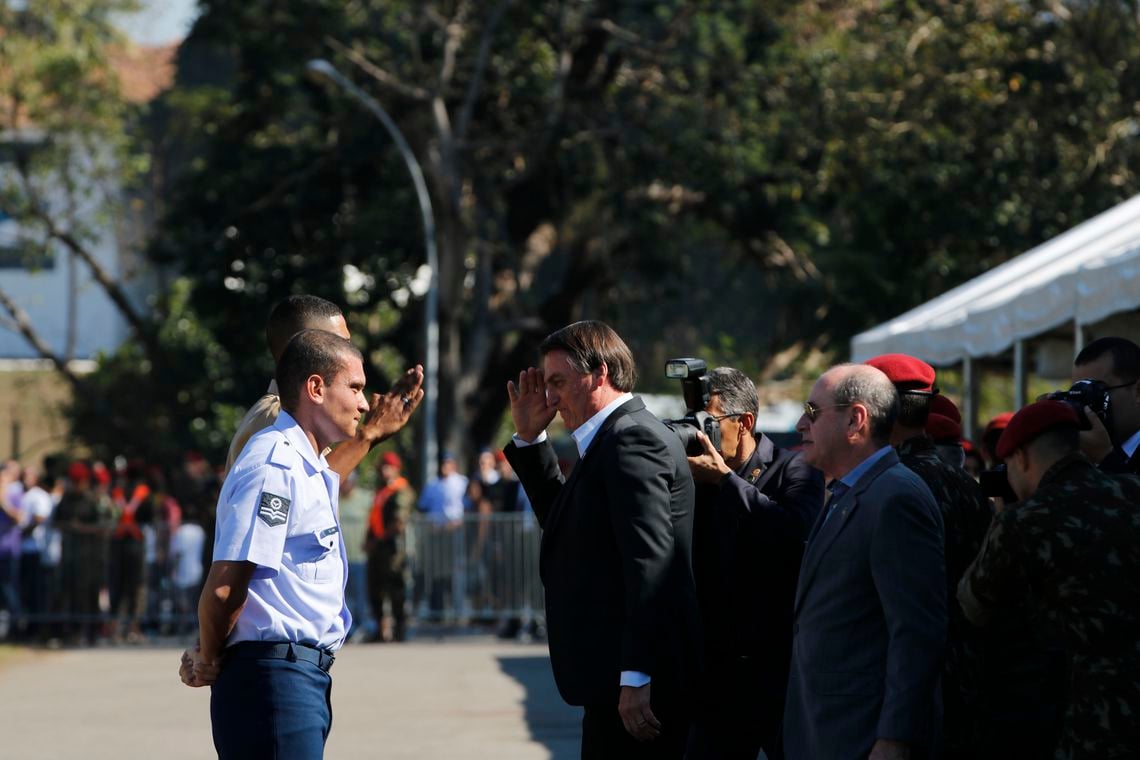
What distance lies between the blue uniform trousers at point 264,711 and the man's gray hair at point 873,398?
1.65 metres

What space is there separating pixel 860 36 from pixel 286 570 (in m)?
23.5

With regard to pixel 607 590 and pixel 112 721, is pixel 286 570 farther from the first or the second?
pixel 112 721

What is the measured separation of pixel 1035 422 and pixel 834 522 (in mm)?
607

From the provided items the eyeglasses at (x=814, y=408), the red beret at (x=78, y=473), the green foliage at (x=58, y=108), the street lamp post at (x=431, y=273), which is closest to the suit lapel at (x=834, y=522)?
the eyeglasses at (x=814, y=408)

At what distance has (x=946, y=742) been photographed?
5.79 meters

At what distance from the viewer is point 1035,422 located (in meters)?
4.98

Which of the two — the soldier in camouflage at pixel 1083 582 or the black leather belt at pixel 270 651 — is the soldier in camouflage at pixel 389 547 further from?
the soldier in camouflage at pixel 1083 582

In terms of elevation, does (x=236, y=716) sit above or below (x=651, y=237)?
below

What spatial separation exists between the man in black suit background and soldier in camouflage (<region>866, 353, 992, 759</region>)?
56 cm

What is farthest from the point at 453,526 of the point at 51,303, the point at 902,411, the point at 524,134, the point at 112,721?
the point at 51,303

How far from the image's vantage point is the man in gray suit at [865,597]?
4.68 metres

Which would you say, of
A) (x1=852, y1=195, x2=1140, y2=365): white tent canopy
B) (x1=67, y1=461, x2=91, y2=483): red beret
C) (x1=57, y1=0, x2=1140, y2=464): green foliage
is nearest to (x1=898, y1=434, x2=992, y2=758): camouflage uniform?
(x1=852, y1=195, x2=1140, y2=365): white tent canopy

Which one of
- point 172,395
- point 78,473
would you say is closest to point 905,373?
point 78,473

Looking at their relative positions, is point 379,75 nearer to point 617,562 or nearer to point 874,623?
point 617,562
